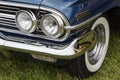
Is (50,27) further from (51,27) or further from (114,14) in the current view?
(114,14)

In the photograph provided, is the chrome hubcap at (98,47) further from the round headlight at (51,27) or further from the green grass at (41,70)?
the round headlight at (51,27)

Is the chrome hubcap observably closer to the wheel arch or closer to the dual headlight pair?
the wheel arch

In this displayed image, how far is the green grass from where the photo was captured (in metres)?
3.67

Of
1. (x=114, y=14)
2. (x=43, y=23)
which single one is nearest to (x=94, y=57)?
(x=114, y=14)

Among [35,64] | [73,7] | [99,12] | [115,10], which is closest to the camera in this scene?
[73,7]

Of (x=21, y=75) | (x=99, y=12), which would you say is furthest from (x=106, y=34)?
(x=21, y=75)

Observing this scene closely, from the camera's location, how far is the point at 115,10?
143 inches

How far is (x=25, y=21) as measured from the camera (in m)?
2.98

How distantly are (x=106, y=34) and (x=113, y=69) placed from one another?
1.43 ft

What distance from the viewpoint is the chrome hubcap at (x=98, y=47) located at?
11.7 ft

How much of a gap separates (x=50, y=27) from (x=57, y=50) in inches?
8.5

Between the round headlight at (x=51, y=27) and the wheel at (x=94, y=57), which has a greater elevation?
the round headlight at (x=51, y=27)

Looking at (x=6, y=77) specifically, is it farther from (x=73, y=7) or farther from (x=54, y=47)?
(x=73, y=7)

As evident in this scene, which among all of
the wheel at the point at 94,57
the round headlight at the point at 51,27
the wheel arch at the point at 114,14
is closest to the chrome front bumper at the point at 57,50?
the round headlight at the point at 51,27
